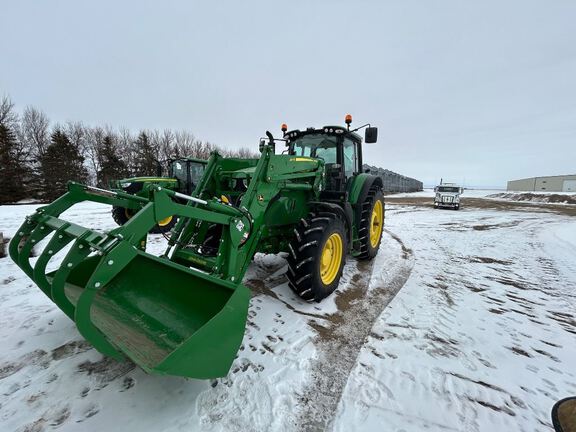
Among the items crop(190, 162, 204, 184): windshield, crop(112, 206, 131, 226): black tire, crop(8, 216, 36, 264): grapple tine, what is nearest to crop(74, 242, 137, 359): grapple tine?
crop(8, 216, 36, 264): grapple tine

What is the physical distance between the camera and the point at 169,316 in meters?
2.37

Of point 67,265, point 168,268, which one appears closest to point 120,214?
point 168,268

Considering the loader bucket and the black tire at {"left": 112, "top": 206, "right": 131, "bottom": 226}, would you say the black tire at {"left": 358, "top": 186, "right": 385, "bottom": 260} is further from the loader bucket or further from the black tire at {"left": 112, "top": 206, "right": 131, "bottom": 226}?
the black tire at {"left": 112, "top": 206, "right": 131, "bottom": 226}

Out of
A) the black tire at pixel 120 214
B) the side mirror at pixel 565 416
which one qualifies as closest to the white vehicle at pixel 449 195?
the black tire at pixel 120 214

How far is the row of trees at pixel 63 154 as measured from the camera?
21859 millimetres

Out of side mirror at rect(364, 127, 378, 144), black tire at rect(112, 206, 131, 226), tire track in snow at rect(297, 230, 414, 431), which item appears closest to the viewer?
tire track in snow at rect(297, 230, 414, 431)

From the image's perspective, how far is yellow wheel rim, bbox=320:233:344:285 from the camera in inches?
150

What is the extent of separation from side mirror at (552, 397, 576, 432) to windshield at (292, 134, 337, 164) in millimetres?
3772

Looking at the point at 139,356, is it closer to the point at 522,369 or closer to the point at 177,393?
the point at 177,393

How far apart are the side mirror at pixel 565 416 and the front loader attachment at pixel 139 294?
209 centimetres

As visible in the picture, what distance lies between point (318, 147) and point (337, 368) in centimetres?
348

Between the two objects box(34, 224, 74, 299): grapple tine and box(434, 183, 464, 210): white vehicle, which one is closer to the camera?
box(34, 224, 74, 299): grapple tine

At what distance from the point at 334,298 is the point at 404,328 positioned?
97 centimetres

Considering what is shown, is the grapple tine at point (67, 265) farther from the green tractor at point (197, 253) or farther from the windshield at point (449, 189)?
the windshield at point (449, 189)
